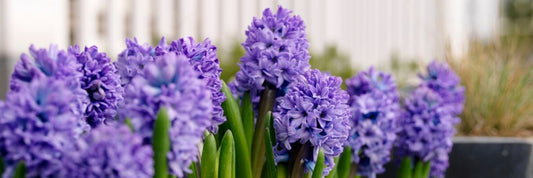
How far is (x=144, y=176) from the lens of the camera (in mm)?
587

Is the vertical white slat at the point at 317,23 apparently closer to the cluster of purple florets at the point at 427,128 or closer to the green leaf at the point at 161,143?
the cluster of purple florets at the point at 427,128

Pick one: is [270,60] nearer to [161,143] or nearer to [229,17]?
[161,143]

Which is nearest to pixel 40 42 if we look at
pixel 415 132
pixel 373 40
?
pixel 415 132

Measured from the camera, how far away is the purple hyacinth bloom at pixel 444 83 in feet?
4.84

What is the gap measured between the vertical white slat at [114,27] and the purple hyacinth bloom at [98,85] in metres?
3.30

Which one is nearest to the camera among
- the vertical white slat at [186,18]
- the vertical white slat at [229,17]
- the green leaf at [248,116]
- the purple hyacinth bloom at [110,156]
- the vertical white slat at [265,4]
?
the purple hyacinth bloom at [110,156]

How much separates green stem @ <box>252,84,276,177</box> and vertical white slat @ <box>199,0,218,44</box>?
3729 millimetres

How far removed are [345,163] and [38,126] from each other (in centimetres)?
72

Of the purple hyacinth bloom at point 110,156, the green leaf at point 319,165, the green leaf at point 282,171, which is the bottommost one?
the green leaf at point 282,171

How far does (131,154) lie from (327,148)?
0.38 m

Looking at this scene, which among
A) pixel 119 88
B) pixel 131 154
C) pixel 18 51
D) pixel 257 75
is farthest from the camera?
pixel 18 51

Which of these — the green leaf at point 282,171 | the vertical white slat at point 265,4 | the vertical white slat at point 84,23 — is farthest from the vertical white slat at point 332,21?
the green leaf at point 282,171

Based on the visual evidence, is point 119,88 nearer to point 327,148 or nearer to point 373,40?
point 327,148

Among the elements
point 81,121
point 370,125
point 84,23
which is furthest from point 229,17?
point 81,121
